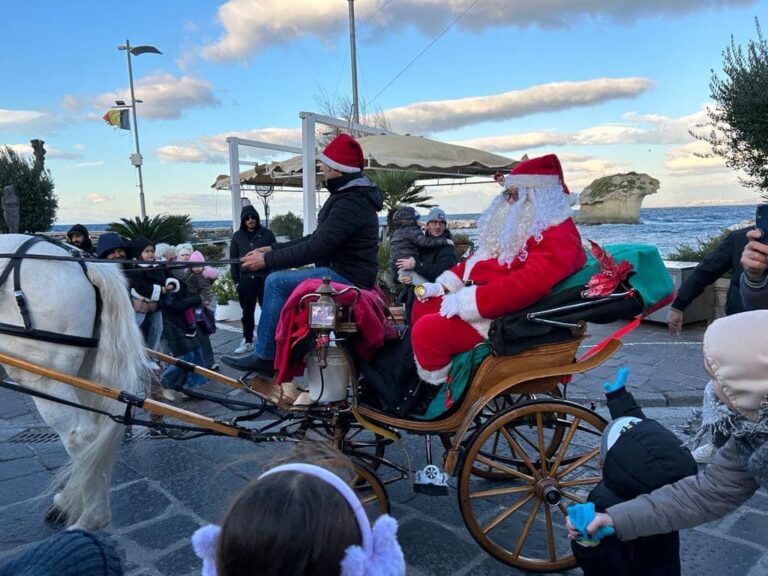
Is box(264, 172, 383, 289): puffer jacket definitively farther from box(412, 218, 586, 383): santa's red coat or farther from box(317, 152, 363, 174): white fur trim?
box(412, 218, 586, 383): santa's red coat

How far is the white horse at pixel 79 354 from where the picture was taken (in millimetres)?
2869

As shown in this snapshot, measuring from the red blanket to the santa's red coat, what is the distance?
0.75 ft

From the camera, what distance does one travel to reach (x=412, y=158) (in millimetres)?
8125

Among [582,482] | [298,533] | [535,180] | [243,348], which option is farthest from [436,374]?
[243,348]

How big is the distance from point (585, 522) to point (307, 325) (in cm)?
145

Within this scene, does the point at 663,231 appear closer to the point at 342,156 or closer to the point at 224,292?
the point at 224,292

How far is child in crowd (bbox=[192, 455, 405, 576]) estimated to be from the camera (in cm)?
93

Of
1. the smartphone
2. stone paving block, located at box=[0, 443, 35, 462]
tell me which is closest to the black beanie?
the smartphone

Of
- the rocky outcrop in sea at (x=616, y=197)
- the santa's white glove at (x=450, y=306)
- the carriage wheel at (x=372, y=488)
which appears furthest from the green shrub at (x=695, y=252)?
the rocky outcrop in sea at (x=616, y=197)

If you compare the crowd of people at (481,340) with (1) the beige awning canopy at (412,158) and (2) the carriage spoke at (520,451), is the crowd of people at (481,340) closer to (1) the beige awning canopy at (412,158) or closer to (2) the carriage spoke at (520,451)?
(2) the carriage spoke at (520,451)

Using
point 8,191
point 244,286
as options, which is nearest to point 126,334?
point 244,286

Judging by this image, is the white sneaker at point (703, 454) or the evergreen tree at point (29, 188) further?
the evergreen tree at point (29, 188)

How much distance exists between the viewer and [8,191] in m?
10.4

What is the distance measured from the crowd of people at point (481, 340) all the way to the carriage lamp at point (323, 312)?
16.4 inches
